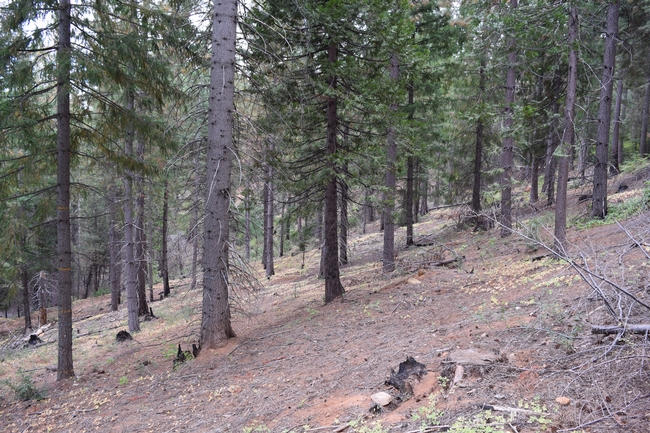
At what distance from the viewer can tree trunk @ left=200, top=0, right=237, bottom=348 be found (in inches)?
326

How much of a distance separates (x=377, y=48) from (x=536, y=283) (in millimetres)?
6762

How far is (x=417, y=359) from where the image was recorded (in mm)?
5715

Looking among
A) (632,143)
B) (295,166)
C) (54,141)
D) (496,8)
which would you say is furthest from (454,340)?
(632,143)

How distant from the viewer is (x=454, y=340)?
20.4 feet

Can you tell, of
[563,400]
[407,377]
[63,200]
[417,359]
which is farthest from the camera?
[63,200]

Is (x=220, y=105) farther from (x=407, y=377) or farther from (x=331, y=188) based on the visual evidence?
(x=407, y=377)

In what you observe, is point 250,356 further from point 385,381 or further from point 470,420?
point 470,420

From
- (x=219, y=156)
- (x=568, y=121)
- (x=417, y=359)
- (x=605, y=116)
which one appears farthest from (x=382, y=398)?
(x=605, y=116)

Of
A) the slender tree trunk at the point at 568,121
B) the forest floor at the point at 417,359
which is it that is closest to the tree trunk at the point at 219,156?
the forest floor at the point at 417,359

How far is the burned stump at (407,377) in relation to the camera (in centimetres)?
480

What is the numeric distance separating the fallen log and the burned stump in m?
1.93

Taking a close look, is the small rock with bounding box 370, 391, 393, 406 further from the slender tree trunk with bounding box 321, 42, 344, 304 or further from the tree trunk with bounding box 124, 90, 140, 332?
the tree trunk with bounding box 124, 90, 140, 332

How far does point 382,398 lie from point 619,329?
8.31 feet

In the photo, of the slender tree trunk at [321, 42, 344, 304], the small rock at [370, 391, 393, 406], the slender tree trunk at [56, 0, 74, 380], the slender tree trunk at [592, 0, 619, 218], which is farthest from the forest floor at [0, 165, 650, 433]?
the slender tree trunk at [321, 42, 344, 304]
